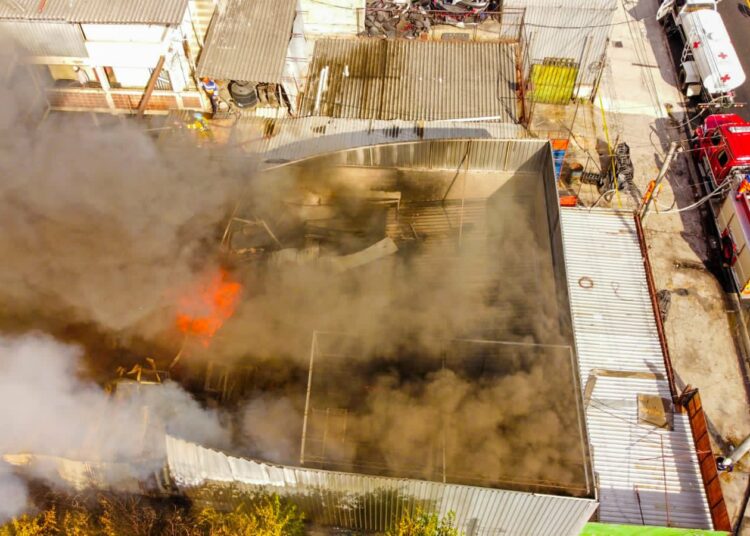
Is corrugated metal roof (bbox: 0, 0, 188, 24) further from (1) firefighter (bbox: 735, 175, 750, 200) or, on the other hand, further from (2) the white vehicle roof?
(2) the white vehicle roof

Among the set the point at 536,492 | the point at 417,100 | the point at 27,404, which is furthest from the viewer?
the point at 417,100

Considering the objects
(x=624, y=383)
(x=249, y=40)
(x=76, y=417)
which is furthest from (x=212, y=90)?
(x=624, y=383)

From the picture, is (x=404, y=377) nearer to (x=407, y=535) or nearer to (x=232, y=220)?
(x=407, y=535)

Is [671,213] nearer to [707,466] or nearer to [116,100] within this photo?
[707,466]

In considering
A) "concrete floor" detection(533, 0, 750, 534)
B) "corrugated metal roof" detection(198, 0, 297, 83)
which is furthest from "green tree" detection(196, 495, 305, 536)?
"corrugated metal roof" detection(198, 0, 297, 83)

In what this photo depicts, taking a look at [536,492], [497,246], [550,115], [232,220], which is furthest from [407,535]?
[550,115]

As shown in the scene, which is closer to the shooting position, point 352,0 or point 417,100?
point 417,100
